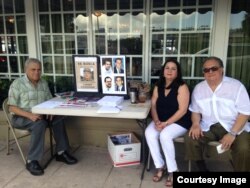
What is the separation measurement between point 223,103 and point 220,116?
5.5 inches

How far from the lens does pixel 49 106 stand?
2.82 meters

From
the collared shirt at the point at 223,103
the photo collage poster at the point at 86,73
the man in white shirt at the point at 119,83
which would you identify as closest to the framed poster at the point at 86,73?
the photo collage poster at the point at 86,73

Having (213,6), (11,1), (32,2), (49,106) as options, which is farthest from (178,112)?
(11,1)

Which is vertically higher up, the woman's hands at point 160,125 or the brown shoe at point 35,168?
the woman's hands at point 160,125

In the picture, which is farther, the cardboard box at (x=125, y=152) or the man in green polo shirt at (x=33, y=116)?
the cardboard box at (x=125, y=152)

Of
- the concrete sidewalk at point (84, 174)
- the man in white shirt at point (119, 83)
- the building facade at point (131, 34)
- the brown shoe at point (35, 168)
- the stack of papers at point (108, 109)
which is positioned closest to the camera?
the stack of papers at point (108, 109)

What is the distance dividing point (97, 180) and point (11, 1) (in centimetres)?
309

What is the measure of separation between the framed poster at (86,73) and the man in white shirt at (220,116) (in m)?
1.23

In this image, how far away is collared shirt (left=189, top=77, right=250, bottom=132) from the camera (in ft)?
8.20

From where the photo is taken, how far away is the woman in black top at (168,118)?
8.71 feet
